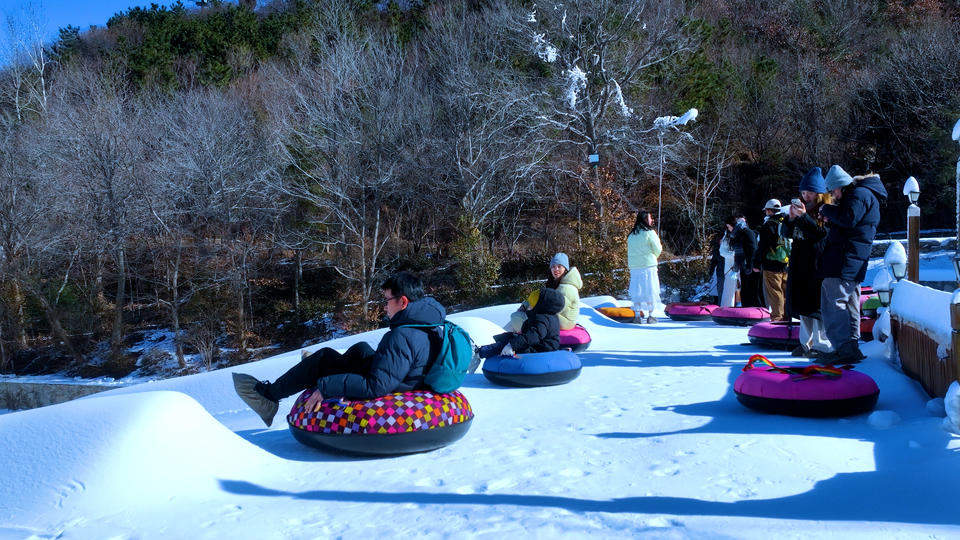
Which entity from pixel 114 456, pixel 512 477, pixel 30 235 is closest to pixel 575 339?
pixel 512 477

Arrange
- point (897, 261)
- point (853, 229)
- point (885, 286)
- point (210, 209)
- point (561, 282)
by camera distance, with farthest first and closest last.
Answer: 1. point (210, 209)
2. point (561, 282)
3. point (885, 286)
4. point (897, 261)
5. point (853, 229)

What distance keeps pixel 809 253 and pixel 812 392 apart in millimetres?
2373

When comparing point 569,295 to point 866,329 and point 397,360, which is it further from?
point 397,360

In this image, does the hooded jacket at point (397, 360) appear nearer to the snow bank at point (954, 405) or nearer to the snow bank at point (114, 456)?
the snow bank at point (114, 456)

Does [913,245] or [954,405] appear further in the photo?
[913,245]

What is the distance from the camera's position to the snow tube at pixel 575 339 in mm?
8359

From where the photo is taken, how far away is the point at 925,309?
213 inches

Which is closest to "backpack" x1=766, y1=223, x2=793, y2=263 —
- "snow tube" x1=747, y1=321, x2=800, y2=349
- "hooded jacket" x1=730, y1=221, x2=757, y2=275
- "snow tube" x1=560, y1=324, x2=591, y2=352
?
"hooded jacket" x1=730, y1=221, x2=757, y2=275

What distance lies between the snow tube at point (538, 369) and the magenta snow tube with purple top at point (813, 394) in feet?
5.94

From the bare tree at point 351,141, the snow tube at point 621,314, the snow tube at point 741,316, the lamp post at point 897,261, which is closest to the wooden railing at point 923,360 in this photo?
the lamp post at point 897,261

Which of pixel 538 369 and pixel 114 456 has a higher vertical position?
pixel 114 456

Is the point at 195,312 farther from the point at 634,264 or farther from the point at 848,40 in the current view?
the point at 848,40

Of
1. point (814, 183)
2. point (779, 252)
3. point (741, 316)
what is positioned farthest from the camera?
point (741, 316)

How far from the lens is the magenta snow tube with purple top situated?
16.5ft
